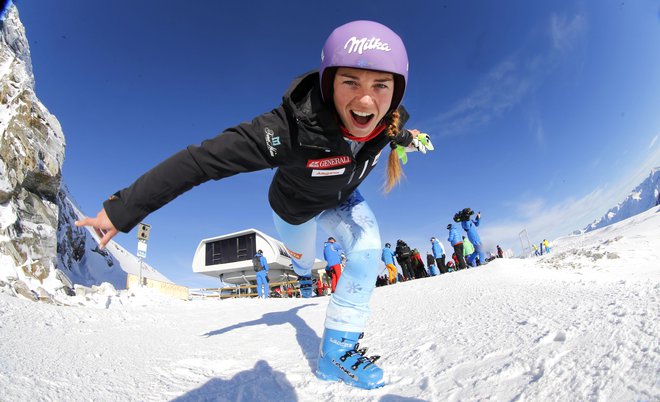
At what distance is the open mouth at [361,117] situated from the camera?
1957mm

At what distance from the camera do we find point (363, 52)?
1.87m

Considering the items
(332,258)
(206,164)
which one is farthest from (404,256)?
(206,164)

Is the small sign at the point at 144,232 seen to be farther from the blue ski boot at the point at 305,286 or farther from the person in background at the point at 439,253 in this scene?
the person in background at the point at 439,253

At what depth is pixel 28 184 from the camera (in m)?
9.79

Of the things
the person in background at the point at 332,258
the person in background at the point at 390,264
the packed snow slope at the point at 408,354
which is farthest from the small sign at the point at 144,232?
the person in background at the point at 390,264

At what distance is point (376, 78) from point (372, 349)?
74.0 inches

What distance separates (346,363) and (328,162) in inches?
47.6

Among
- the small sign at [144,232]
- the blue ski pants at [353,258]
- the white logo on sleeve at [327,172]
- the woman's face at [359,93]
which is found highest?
the small sign at [144,232]

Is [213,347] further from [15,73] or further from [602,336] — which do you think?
[15,73]

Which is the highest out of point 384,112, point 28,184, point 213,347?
point 28,184

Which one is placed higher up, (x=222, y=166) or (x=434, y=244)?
(x=434, y=244)

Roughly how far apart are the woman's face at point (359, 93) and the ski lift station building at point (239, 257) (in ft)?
84.8

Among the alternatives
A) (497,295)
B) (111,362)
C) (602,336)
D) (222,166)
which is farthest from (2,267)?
(602,336)

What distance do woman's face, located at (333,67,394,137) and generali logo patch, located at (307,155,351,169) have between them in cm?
21
